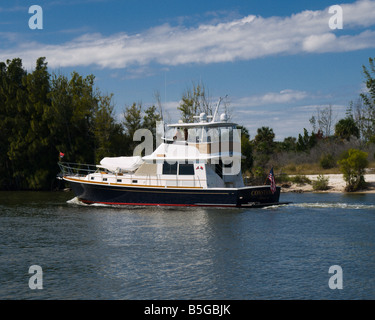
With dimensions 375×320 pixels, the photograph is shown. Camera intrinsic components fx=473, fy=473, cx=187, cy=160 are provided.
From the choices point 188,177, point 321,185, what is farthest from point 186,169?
point 321,185

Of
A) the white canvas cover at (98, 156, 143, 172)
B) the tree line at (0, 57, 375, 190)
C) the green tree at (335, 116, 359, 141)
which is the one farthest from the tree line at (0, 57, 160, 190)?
the green tree at (335, 116, 359, 141)

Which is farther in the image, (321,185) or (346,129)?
(346,129)

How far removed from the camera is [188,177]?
104 ft

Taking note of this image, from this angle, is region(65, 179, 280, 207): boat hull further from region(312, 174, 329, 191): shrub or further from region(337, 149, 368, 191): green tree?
region(312, 174, 329, 191): shrub

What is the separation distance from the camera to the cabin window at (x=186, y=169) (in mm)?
31672

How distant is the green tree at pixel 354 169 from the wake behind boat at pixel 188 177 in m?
15.1

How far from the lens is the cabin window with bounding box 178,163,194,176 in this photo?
3167 cm

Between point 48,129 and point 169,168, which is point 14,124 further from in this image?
point 169,168

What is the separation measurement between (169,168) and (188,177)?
149 centimetres

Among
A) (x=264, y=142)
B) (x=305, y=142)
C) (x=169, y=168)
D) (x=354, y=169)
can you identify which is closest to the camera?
(x=169, y=168)

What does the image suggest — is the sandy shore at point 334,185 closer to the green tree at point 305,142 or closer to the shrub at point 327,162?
the shrub at point 327,162

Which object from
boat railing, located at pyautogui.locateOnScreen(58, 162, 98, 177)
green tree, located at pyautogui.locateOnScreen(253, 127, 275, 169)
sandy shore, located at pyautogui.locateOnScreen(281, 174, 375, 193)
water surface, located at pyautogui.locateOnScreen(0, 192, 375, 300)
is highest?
green tree, located at pyautogui.locateOnScreen(253, 127, 275, 169)
